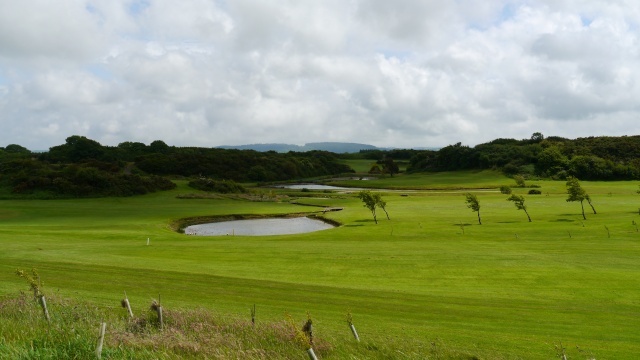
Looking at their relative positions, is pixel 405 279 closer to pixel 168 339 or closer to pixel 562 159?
pixel 168 339

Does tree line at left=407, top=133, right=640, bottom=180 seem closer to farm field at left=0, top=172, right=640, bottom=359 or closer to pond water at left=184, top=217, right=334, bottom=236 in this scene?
farm field at left=0, top=172, right=640, bottom=359

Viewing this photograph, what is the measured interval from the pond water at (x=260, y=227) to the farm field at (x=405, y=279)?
28.6 ft

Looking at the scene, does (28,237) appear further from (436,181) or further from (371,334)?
(436,181)

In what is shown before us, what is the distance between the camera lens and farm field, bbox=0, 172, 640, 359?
57.7 ft

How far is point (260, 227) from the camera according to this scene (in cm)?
6956

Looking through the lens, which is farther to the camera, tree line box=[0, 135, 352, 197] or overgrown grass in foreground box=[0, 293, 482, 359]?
tree line box=[0, 135, 352, 197]

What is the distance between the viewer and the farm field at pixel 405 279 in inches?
692

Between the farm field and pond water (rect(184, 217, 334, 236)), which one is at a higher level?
the farm field

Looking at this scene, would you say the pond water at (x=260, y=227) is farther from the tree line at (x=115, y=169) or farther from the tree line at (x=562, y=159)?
the tree line at (x=562, y=159)

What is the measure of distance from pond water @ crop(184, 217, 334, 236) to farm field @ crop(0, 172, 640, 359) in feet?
28.6

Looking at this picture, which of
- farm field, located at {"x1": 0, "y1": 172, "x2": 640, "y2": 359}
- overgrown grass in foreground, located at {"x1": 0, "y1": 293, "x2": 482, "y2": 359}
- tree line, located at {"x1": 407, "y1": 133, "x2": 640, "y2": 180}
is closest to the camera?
overgrown grass in foreground, located at {"x1": 0, "y1": 293, "x2": 482, "y2": 359}

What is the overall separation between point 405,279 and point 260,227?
144ft

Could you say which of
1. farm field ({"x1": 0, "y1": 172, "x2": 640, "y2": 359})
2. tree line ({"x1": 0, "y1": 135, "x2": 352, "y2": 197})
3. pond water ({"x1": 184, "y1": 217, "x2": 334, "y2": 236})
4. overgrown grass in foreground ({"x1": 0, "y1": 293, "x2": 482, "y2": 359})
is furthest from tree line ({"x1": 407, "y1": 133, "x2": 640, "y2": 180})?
overgrown grass in foreground ({"x1": 0, "y1": 293, "x2": 482, "y2": 359})

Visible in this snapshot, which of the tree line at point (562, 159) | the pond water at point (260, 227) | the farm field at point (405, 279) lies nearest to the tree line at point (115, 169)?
the pond water at point (260, 227)
